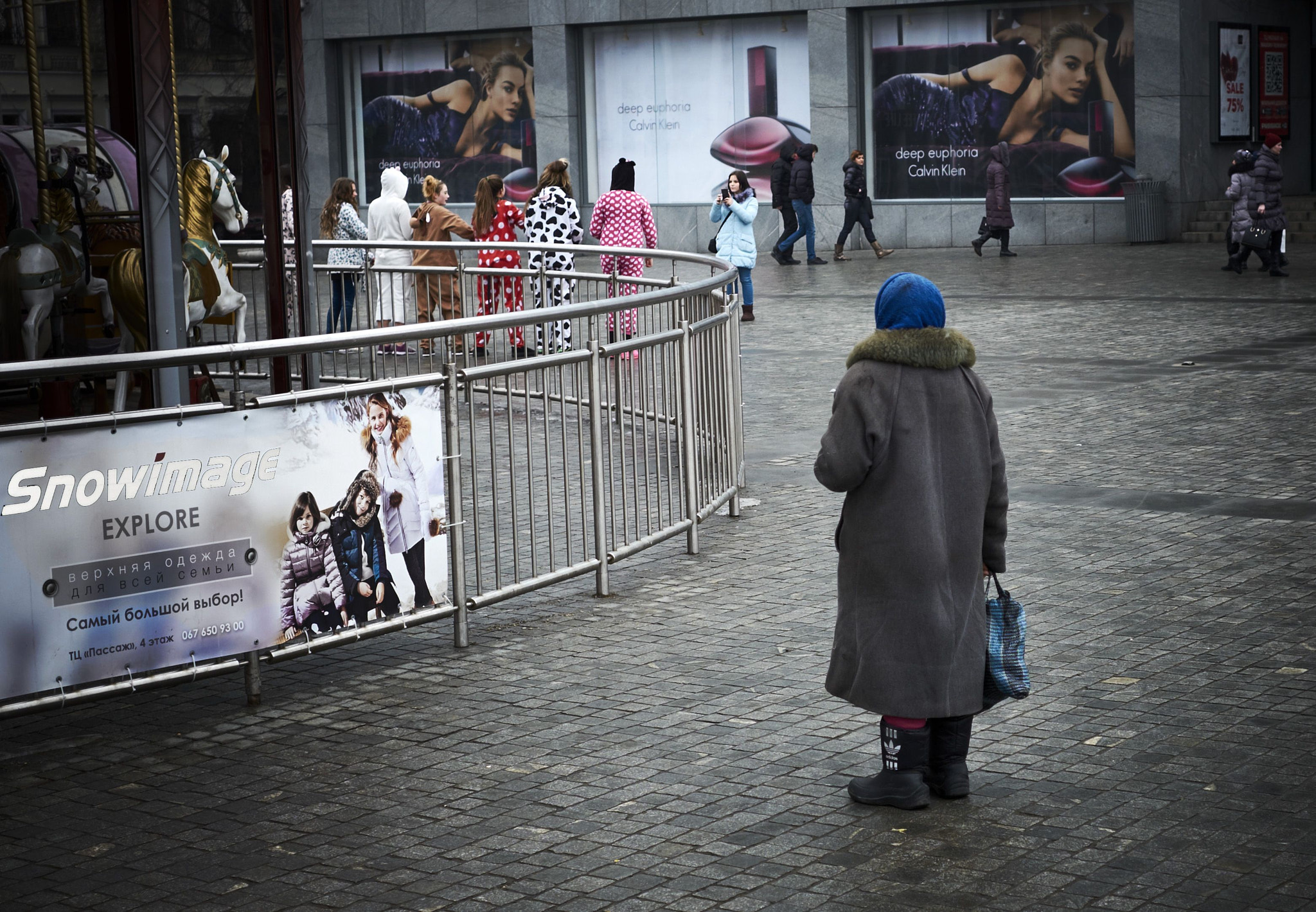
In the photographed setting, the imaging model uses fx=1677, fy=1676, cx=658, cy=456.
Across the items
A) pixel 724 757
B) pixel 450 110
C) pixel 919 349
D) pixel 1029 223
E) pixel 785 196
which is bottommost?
pixel 724 757

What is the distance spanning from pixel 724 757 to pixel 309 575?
1.63 m

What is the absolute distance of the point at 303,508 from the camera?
5.79 metres

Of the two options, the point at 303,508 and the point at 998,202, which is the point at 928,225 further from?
the point at 303,508

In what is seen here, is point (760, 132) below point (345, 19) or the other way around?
below

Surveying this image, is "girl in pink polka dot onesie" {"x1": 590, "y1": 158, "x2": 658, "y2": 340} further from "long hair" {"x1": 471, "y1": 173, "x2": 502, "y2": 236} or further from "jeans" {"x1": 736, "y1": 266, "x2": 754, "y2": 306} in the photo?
"jeans" {"x1": 736, "y1": 266, "x2": 754, "y2": 306}

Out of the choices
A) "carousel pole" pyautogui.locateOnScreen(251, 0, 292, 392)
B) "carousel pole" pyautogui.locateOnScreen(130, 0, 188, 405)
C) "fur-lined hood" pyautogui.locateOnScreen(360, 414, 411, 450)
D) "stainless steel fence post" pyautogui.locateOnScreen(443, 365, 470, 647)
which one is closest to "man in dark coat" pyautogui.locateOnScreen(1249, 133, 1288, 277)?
"carousel pole" pyautogui.locateOnScreen(251, 0, 292, 392)

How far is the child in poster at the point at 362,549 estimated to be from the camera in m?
5.95

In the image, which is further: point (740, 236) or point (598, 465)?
point (740, 236)

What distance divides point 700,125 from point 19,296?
23907 millimetres

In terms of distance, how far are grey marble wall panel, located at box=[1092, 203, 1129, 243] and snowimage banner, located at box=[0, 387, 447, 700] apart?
80.4 ft

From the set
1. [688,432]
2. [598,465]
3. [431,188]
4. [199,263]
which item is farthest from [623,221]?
[598,465]

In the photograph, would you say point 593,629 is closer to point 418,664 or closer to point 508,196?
point 418,664

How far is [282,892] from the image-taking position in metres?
4.32

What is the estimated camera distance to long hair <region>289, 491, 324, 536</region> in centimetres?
576
